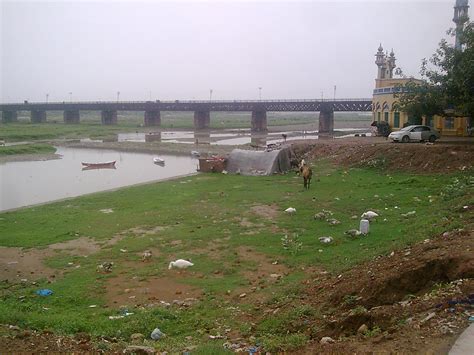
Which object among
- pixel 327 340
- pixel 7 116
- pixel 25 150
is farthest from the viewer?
pixel 7 116

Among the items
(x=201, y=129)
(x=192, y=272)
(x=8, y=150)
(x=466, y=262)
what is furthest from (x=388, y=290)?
(x=201, y=129)

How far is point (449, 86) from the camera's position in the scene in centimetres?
2255

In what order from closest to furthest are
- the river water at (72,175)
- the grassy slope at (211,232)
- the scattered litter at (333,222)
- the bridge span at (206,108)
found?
the grassy slope at (211,232) < the scattered litter at (333,222) < the river water at (72,175) < the bridge span at (206,108)

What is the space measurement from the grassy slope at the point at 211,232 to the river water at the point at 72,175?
189 inches

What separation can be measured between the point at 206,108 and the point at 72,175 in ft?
201

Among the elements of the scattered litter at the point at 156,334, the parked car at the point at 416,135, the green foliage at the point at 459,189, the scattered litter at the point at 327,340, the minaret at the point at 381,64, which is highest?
the minaret at the point at 381,64

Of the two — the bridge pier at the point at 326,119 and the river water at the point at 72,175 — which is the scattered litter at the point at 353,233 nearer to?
the river water at the point at 72,175

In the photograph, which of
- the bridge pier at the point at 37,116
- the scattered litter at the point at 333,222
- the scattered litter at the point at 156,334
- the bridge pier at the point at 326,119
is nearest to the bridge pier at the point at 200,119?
the bridge pier at the point at 326,119

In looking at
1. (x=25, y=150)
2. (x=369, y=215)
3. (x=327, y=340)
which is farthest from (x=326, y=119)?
(x=327, y=340)

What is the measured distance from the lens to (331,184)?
21.0 metres

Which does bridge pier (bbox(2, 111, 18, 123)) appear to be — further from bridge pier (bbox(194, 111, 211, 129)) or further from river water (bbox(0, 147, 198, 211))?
river water (bbox(0, 147, 198, 211))

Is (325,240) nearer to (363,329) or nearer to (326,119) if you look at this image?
(363,329)

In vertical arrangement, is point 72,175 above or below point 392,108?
below

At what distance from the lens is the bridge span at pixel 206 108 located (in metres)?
76.9
